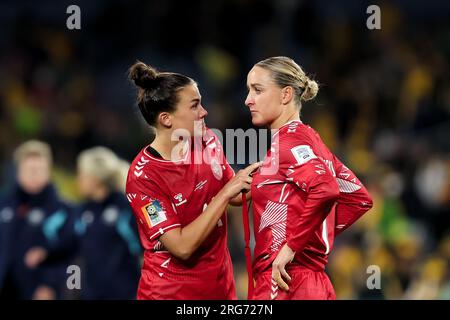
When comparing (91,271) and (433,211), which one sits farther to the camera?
(433,211)

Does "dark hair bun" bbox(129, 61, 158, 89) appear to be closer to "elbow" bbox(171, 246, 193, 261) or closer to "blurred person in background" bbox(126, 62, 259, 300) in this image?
"blurred person in background" bbox(126, 62, 259, 300)

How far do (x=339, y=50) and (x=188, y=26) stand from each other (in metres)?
2.15

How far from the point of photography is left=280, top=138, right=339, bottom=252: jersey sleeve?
12.5 ft

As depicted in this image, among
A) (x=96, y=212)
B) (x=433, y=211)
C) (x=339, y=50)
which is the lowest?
(x=433, y=211)

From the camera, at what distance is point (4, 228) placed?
7180mm

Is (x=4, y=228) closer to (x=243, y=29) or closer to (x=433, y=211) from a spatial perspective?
(x=433, y=211)

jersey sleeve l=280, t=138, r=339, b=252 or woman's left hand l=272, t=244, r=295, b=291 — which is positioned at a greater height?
jersey sleeve l=280, t=138, r=339, b=252

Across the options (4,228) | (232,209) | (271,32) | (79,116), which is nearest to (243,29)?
(271,32)

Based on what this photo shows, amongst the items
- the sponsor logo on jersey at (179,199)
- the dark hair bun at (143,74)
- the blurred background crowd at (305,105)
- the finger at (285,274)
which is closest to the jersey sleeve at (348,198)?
the finger at (285,274)

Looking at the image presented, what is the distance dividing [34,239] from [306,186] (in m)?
3.97

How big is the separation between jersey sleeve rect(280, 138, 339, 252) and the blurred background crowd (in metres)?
4.31

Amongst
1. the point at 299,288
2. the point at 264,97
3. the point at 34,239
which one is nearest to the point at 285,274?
the point at 299,288

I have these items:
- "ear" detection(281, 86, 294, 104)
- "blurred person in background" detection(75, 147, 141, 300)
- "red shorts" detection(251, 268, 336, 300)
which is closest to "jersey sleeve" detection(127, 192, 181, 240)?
"red shorts" detection(251, 268, 336, 300)
